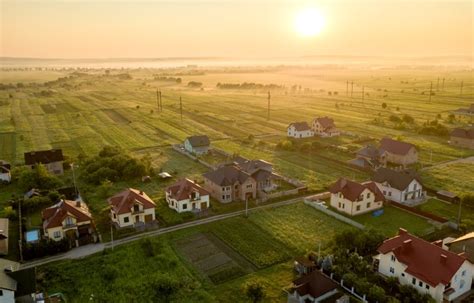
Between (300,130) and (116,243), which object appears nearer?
(116,243)

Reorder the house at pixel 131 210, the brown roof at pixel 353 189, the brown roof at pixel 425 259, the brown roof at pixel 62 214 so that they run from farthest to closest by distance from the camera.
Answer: the brown roof at pixel 353 189, the house at pixel 131 210, the brown roof at pixel 62 214, the brown roof at pixel 425 259

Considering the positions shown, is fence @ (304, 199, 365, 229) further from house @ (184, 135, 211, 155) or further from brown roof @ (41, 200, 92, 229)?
house @ (184, 135, 211, 155)

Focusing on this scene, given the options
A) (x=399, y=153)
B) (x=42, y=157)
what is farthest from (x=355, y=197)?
(x=42, y=157)

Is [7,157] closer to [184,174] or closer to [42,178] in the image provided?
[42,178]

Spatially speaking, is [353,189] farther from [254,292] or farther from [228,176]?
[254,292]

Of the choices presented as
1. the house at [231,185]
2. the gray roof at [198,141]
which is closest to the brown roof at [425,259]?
the house at [231,185]

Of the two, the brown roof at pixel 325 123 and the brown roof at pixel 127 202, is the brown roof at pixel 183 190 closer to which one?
the brown roof at pixel 127 202
